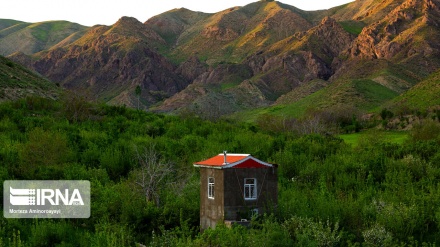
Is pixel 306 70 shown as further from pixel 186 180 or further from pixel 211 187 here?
pixel 211 187

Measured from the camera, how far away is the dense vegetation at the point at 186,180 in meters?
17.0

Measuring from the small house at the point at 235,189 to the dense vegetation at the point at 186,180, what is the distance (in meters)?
0.62

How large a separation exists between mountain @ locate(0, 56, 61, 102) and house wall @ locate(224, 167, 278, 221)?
30209mm

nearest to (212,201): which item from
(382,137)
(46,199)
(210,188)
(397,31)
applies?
(210,188)

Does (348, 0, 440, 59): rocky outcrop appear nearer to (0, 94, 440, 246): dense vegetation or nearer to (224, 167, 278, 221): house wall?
(0, 94, 440, 246): dense vegetation

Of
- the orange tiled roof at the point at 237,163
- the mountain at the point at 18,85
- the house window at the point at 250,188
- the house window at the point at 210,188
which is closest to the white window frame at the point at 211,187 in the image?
the house window at the point at 210,188

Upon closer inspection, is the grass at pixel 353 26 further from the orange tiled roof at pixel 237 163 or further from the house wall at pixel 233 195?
the orange tiled roof at pixel 237 163

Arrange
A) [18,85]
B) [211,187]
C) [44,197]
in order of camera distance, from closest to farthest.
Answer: [211,187], [44,197], [18,85]

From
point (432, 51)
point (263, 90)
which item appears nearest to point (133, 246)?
point (432, 51)

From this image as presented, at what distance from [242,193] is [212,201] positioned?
44.0 inches

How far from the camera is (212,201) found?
17406 millimetres

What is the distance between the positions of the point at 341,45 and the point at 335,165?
147963 mm

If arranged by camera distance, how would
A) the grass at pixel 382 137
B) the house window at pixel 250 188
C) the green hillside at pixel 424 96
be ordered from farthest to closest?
the green hillside at pixel 424 96 < the grass at pixel 382 137 < the house window at pixel 250 188

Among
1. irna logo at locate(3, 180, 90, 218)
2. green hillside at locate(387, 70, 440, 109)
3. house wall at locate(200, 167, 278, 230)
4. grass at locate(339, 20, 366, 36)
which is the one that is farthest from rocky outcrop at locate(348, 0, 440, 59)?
house wall at locate(200, 167, 278, 230)
